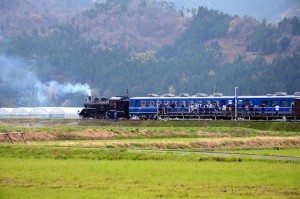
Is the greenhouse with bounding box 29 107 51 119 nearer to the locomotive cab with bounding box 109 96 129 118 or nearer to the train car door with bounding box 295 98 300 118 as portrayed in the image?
the locomotive cab with bounding box 109 96 129 118

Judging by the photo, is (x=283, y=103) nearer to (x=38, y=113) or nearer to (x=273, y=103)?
(x=273, y=103)

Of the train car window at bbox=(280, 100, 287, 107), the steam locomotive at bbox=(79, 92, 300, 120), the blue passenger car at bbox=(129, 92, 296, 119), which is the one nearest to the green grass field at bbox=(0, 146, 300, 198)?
the steam locomotive at bbox=(79, 92, 300, 120)

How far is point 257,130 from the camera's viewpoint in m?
82.7

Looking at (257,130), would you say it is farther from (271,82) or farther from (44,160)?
(271,82)

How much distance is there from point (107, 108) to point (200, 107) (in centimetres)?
1558

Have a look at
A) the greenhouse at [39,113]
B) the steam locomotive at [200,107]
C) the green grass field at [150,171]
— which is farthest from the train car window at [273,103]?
the greenhouse at [39,113]

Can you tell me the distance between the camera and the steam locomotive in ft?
311

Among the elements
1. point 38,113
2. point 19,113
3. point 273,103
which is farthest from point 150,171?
point 19,113

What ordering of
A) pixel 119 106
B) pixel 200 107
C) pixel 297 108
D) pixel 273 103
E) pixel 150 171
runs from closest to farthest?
1. pixel 150 171
2. pixel 297 108
3. pixel 273 103
4. pixel 200 107
5. pixel 119 106

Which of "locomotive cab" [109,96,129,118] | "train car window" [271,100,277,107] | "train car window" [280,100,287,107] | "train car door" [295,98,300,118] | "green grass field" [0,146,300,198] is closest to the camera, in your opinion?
"green grass field" [0,146,300,198]

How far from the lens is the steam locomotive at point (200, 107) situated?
94938 mm

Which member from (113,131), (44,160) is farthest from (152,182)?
(113,131)

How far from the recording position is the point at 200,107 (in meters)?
105

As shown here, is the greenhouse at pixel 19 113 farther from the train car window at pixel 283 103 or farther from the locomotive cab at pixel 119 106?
the train car window at pixel 283 103
